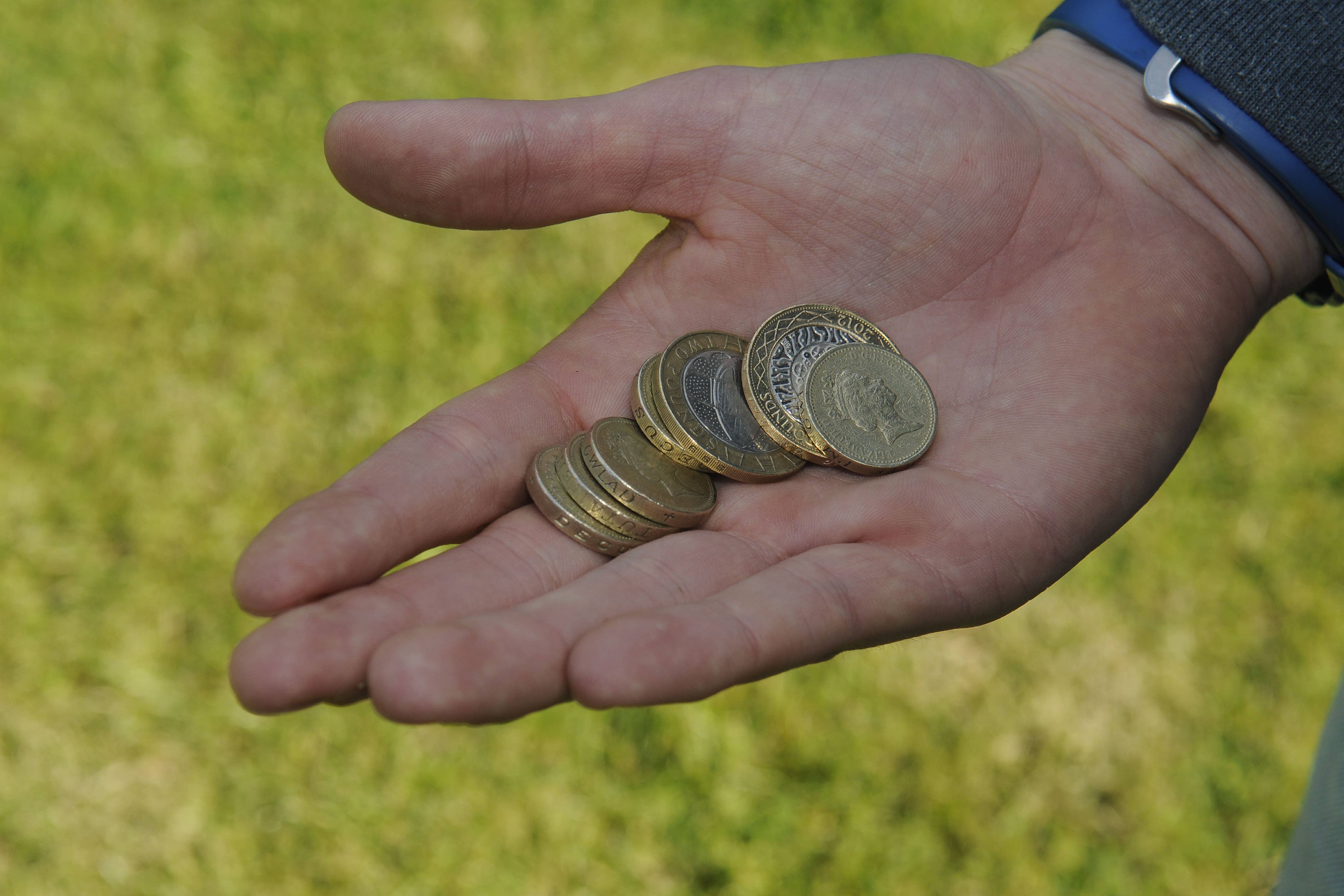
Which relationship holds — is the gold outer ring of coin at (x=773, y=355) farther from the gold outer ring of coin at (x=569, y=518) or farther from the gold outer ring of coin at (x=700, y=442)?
the gold outer ring of coin at (x=569, y=518)

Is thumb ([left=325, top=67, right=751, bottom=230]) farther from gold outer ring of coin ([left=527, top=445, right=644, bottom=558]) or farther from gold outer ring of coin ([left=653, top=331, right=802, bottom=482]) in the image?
gold outer ring of coin ([left=527, top=445, right=644, bottom=558])

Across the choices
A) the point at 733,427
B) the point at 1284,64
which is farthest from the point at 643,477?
the point at 1284,64

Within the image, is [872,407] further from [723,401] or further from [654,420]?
[654,420]

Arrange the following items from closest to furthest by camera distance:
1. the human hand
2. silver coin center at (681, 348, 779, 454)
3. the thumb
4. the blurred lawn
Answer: the human hand → the thumb → silver coin center at (681, 348, 779, 454) → the blurred lawn

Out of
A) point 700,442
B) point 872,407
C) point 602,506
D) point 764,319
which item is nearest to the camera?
point 602,506

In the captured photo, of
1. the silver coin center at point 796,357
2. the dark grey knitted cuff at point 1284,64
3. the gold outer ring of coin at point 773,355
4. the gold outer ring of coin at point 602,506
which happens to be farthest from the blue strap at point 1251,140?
the gold outer ring of coin at point 602,506

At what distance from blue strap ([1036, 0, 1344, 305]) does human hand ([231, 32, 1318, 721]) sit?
10cm

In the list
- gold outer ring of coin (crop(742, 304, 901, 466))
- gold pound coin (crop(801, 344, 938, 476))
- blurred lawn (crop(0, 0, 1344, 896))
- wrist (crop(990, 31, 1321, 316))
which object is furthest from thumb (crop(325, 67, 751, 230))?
blurred lawn (crop(0, 0, 1344, 896))

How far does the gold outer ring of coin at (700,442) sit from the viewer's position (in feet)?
9.73

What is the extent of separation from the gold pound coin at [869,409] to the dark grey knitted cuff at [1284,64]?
4.15 feet

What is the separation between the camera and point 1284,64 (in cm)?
310

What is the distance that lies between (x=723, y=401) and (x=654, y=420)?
0.25 meters

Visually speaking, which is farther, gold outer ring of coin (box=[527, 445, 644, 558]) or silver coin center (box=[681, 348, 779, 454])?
A: silver coin center (box=[681, 348, 779, 454])

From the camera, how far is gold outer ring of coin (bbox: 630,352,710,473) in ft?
9.81
